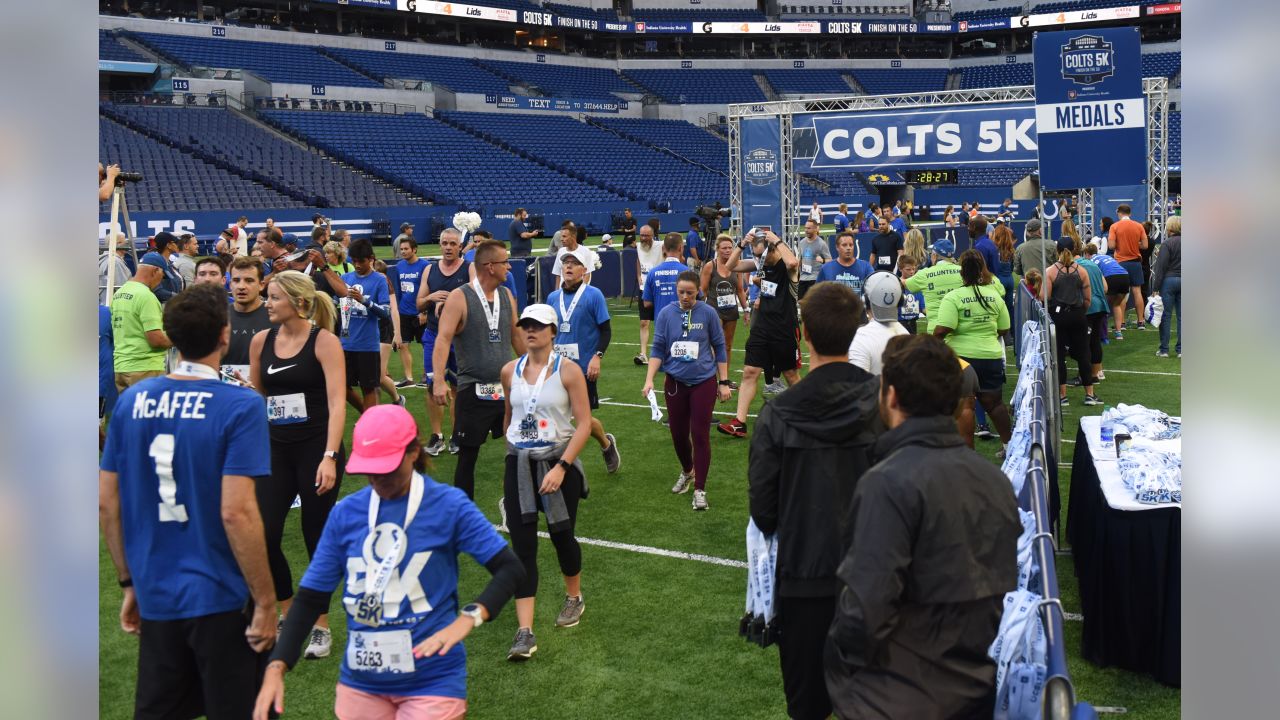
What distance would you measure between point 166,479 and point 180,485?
0.05 metres

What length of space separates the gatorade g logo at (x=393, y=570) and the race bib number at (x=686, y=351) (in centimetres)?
506

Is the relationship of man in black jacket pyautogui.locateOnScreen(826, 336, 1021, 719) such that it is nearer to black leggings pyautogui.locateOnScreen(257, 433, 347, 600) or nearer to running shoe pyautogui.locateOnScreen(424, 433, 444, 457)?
black leggings pyautogui.locateOnScreen(257, 433, 347, 600)

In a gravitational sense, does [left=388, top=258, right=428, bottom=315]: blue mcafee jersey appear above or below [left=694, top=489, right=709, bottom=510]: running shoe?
above

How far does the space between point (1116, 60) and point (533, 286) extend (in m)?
13.6

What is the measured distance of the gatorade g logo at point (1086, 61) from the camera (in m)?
7.59

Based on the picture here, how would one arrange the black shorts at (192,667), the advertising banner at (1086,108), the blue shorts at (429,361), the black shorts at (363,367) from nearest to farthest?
the black shorts at (192,667) < the advertising banner at (1086,108) < the black shorts at (363,367) < the blue shorts at (429,361)

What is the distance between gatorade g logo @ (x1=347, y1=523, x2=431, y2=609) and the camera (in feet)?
11.1

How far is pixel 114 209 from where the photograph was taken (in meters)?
8.55

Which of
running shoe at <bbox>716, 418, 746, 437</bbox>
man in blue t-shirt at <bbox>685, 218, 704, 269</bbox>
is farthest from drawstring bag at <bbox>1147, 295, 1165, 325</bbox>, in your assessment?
man in blue t-shirt at <bbox>685, 218, 704, 269</bbox>

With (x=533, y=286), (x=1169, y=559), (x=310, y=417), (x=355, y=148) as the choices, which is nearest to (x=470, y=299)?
(x=310, y=417)

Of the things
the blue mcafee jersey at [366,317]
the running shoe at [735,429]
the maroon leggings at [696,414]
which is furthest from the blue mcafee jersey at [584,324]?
the running shoe at [735,429]

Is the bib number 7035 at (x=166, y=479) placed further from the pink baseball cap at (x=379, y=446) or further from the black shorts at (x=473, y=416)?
the black shorts at (x=473, y=416)

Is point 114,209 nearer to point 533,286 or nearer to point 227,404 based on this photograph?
point 227,404

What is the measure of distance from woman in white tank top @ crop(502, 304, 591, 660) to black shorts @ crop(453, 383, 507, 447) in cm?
129
